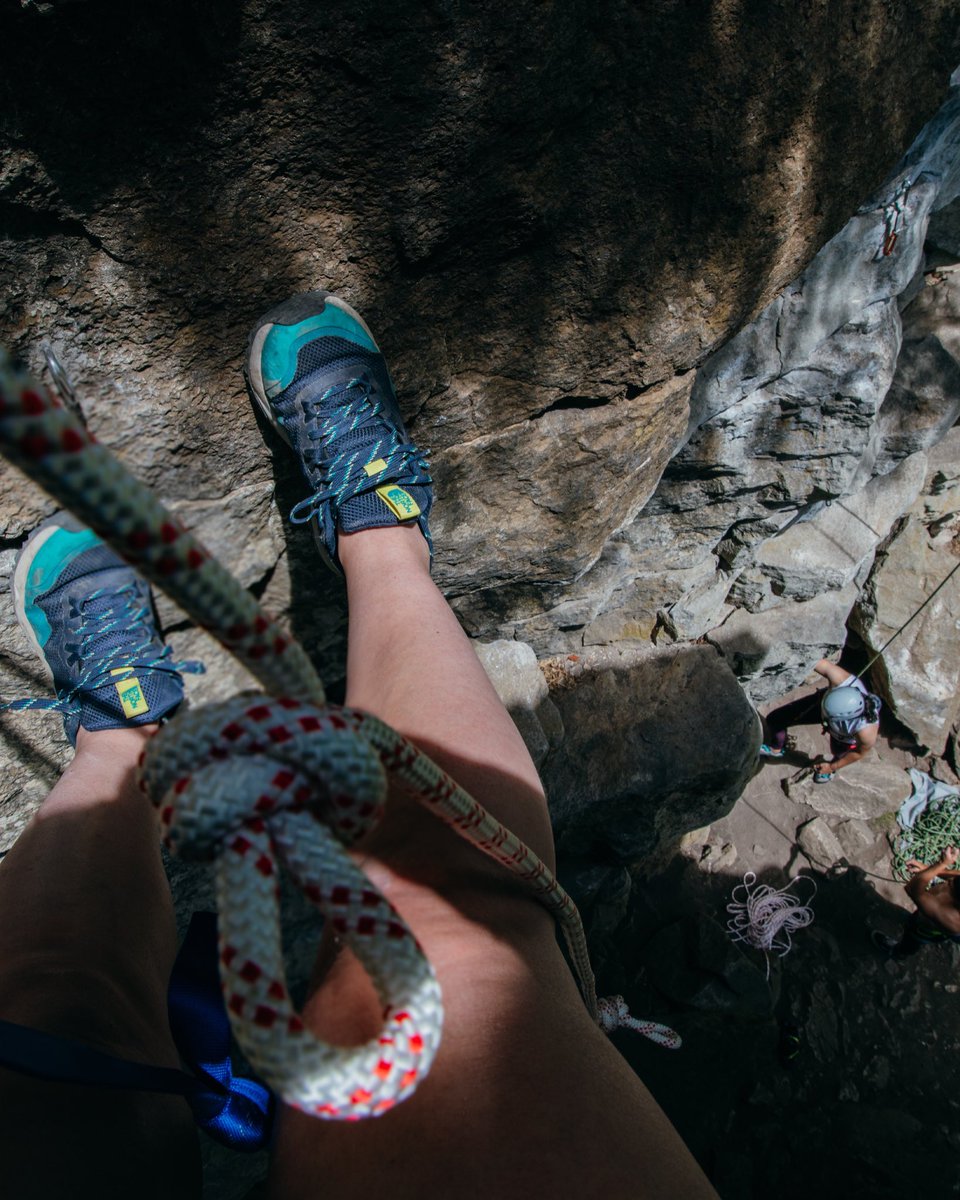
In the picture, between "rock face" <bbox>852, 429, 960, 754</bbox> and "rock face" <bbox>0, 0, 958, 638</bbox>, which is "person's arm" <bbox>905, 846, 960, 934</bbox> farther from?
"rock face" <bbox>0, 0, 958, 638</bbox>

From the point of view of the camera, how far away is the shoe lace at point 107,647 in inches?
68.0

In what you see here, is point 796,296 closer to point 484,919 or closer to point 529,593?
point 529,593

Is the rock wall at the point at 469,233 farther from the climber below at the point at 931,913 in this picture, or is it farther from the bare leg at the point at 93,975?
the climber below at the point at 931,913

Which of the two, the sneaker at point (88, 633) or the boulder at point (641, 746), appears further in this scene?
the boulder at point (641, 746)

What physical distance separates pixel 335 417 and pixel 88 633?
2.69 feet

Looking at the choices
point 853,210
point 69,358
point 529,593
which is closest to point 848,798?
point 529,593

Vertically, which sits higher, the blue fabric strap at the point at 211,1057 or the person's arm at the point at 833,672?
the blue fabric strap at the point at 211,1057

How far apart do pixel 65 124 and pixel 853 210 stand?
197 centimetres


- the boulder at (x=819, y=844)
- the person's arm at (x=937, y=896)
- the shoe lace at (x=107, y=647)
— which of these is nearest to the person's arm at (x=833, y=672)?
the boulder at (x=819, y=844)

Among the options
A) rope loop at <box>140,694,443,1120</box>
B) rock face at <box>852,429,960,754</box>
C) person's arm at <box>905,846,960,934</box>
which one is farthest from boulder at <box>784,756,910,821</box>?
rope loop at <box>140,694,443,1120</box>

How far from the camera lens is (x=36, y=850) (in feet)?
4.90

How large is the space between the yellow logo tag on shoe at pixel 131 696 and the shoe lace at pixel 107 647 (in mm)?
13

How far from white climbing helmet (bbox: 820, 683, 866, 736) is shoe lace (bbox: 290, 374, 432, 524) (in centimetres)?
358

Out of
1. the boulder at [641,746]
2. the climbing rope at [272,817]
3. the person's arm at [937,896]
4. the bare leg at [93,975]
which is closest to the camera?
the climbing rope at [272,817]
